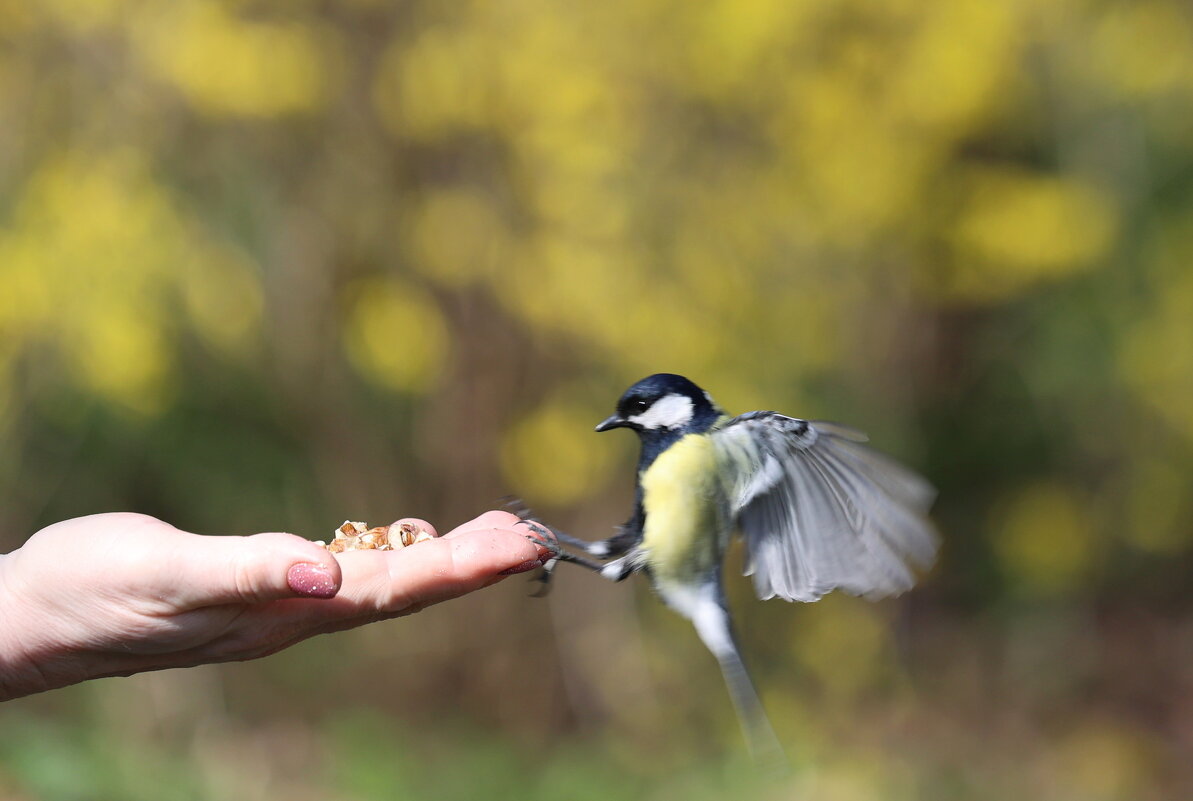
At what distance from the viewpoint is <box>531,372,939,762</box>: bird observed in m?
1.85

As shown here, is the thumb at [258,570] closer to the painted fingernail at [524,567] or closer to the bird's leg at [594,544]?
the painted fingernail at [524,567]

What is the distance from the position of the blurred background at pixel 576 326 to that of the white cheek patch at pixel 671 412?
5.85ft

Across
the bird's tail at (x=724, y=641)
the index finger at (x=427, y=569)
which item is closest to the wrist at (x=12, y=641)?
the index finger at (x=427, y=569)

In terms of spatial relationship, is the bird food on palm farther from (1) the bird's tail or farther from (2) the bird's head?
(1) the bird's tail

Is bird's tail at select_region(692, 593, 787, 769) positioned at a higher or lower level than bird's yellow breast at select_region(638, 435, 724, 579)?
lower

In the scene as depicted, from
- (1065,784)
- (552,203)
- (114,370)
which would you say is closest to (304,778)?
(114,370)

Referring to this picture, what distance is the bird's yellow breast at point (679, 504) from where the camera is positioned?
1.87 meters

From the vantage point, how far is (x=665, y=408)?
1940 millimetres

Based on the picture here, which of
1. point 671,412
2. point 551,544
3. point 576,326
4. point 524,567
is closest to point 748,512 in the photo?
point 671,412

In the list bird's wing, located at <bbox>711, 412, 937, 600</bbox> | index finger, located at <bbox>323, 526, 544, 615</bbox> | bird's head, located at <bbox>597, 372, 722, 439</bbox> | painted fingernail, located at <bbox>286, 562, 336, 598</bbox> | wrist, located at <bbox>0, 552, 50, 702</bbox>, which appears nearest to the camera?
painted fingernail, located at <bbox>286, 562, 336, 598</bbox>

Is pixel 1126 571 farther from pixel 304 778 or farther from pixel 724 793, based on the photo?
pixel 304 778

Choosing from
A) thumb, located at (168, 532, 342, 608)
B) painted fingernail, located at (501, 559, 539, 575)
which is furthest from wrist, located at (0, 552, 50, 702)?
painted fingernail, located at (501, 559, 539, 575)

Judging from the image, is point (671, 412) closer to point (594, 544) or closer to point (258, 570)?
point (594, 544)

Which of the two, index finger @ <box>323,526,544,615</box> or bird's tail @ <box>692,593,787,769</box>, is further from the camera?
bird's tail @ <box>692,593,787,769</box>
